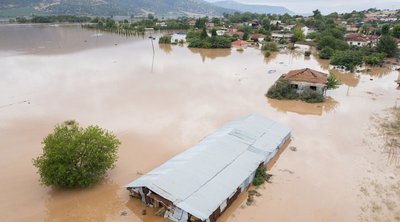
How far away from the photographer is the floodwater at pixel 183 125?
12336 mm

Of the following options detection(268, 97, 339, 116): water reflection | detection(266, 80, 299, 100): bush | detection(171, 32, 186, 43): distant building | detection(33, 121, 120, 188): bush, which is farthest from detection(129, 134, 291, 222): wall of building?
detection(171, 32, 186, 43): distant building

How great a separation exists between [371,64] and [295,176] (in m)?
32.2

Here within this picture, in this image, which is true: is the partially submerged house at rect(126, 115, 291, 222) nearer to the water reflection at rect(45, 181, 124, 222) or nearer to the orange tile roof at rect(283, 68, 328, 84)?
the water reflection at rect(45, 181, 124, 222)

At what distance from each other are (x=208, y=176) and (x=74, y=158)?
17.6 ft

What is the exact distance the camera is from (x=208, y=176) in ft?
40.2

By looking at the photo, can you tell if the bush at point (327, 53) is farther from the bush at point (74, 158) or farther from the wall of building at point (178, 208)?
the bush at point (74, 158)

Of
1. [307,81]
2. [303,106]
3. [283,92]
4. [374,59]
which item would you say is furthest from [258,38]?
[303,106]

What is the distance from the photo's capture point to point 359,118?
71.4 feet

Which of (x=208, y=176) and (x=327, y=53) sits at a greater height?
(x=327, y=53)

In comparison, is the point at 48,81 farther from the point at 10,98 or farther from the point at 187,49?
the point at 187,49

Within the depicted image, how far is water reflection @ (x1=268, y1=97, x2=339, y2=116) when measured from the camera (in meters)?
23.1

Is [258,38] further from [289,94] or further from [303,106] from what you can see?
[303,106]

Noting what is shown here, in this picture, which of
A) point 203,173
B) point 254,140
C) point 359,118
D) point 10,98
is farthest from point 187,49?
point 203,173

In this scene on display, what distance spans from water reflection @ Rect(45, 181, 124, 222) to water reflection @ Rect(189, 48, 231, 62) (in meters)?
33.0
